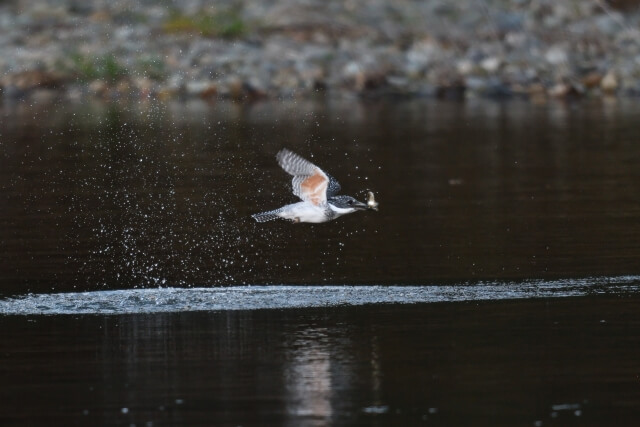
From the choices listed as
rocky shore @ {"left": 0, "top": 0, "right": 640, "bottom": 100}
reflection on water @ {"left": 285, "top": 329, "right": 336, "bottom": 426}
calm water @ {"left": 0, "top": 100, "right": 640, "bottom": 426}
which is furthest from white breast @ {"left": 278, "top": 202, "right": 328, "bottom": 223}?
rocky shore @ {"left": 0, "top": 0, "right": 640, "bottom": 100}

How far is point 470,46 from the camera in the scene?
32.1 m

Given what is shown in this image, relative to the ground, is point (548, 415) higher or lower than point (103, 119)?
lower

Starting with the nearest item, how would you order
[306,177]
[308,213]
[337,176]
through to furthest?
[306,177]
[308,213]
[337,176]

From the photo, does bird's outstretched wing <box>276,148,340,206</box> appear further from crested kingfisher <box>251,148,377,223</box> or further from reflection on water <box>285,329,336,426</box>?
reflection on water <box>285,329,336,426</box>

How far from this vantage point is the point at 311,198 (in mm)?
11359

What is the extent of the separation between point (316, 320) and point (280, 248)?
361 centimetres

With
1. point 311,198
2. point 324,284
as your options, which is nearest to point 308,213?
point 311,198

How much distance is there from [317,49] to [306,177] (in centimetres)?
2130

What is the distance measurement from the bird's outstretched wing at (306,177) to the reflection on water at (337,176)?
77cm

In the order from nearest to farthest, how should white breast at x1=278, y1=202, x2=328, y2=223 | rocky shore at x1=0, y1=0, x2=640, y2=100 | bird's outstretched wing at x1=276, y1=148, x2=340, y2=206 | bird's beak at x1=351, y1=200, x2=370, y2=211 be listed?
bird's outstretched wing at x1=276, y1=148, x2=340, y2=206
bird's beak at x1=351, y1=200, x2=370, y2=211
white breast at x1=278, y1=202, x2=328, y2=223
rocky shore at x1=0, y1=0, x2=640, y2=100

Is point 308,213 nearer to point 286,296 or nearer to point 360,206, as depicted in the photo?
point 360,206

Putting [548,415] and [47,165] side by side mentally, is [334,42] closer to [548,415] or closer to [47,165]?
[47,165]

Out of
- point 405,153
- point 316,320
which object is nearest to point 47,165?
point 405,153

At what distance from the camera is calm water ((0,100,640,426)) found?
812 centimetres
